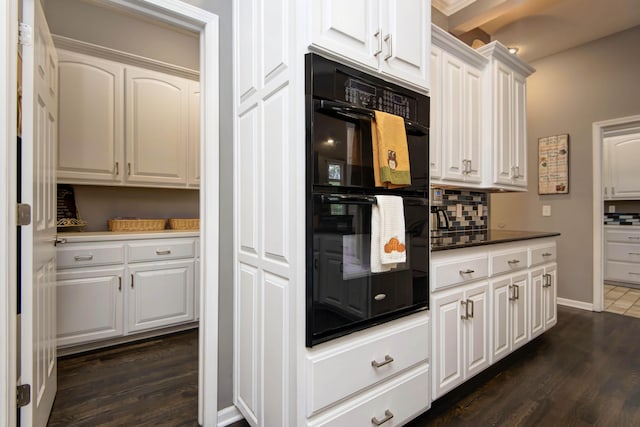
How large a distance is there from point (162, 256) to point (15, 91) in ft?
5.68

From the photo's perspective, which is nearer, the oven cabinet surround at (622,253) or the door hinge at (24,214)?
the door hinge at (24,214)

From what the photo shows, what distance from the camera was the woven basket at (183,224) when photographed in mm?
3098

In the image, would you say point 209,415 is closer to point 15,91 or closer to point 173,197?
point 15,91

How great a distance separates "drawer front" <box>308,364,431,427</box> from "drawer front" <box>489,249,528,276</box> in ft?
2.82

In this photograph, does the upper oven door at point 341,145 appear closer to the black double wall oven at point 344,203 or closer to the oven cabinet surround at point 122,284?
the black double wall oven at point 344,203

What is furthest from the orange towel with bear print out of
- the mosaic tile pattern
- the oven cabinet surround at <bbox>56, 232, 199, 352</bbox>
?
the mosaic tile pattern

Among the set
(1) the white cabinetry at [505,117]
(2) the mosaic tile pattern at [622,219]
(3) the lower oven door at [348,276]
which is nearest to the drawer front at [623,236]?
(2) the mosaic tile pattern at [622,219]

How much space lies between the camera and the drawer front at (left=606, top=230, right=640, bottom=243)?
4590 mm

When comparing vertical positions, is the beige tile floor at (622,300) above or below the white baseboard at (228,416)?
below

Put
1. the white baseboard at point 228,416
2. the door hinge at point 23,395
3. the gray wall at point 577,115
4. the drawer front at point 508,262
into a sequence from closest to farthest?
the door hinge at point 23,395 < the white baseboard at point 228,416 < the drawer front at point 508,262 < the gray wall at point 577,115

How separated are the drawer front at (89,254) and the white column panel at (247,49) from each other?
5.65 feet

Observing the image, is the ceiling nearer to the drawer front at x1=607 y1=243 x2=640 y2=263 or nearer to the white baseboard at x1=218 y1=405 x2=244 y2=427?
the drawer front at x1=607 y1=243 x2=640 y2=263

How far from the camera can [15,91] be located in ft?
3.95

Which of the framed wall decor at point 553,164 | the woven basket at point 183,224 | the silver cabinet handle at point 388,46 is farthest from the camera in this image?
the framed wall decor at point 553,164
